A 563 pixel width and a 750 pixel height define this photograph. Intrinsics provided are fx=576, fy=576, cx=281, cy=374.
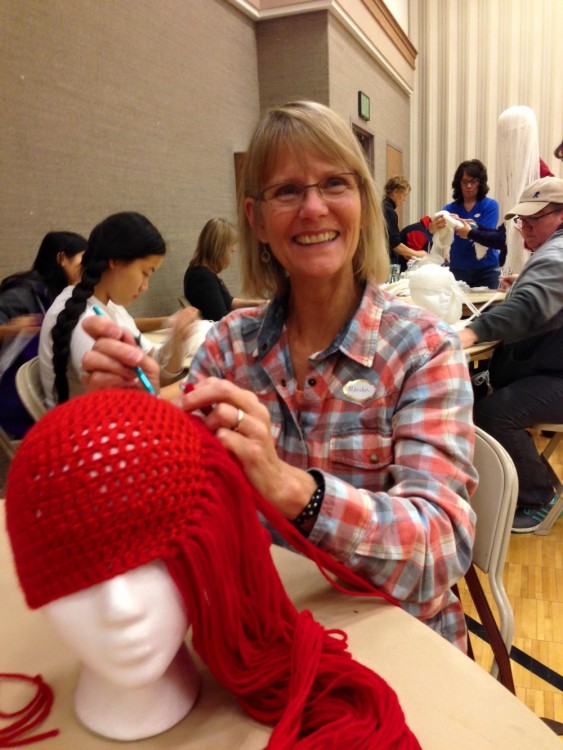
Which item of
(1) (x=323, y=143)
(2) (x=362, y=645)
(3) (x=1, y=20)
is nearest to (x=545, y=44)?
(3) (x=1, y=20)

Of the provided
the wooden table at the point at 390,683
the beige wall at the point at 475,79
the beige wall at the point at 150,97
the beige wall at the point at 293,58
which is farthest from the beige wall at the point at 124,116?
the beige wall at the point at 475,79

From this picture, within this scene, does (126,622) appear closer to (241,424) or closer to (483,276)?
(241,424)

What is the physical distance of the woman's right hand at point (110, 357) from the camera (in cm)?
69

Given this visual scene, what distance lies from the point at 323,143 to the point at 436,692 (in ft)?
2.57

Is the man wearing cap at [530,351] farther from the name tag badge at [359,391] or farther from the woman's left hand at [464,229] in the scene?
the name tag badge at [359,391]

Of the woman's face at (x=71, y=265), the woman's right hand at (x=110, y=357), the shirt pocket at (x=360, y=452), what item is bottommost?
the shirt pocket at (x=360, y=452)

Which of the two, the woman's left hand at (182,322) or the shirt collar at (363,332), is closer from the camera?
the shirt collar at (363,332)

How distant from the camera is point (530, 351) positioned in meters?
2.30

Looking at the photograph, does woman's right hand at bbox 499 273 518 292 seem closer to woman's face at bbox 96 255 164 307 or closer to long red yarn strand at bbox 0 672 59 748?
woman's face at bbox 96 255 164 307

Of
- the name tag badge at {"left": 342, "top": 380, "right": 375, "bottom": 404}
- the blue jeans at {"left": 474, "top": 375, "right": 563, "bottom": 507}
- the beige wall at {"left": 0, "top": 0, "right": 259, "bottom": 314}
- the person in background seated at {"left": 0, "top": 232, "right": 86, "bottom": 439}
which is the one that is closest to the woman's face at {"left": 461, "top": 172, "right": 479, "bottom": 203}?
the beige wall at {"left": 0, "top": 0, "right": 259, "bottom": 314}

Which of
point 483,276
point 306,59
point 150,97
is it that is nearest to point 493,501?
point 150,97

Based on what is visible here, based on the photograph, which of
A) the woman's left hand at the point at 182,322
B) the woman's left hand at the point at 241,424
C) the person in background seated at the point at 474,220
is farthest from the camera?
the person in background seated at the point at 474,220

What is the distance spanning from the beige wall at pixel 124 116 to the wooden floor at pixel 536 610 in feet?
6.92

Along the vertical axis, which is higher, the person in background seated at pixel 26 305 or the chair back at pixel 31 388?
the person in background seated at pixel 26 305
